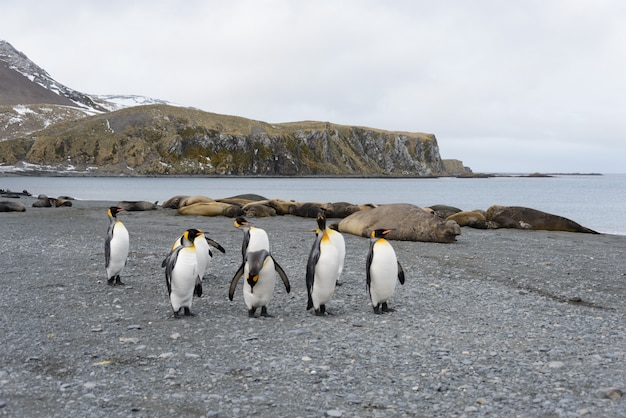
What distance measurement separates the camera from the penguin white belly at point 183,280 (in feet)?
24.2

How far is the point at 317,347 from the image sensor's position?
19.9ft

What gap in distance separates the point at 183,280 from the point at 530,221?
55.1ft

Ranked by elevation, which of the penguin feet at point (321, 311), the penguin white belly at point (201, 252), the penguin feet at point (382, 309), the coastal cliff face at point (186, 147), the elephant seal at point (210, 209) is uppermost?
the coastal cliff face at point (186, 147)

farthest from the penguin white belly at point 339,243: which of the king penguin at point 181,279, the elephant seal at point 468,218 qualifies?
the elephant seal at point 468,218

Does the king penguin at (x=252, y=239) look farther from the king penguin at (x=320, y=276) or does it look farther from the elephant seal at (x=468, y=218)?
the elephant seal at (x=468, y=218)

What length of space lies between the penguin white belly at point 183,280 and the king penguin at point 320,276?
61.4 inches

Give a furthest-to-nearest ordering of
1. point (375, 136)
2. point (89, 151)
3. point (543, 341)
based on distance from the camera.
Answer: point (375, 136), point (89, 151), point (543, 341)

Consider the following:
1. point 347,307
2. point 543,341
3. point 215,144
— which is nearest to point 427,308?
point 347,307

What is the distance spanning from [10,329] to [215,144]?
12521 centimetres

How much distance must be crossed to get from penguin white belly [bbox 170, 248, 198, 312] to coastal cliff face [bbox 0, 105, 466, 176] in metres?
117

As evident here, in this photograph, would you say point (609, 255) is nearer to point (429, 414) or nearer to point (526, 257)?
point (526, 257)

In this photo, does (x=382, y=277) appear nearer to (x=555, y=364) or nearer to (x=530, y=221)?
(x=555, y=364)

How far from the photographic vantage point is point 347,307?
821 cm

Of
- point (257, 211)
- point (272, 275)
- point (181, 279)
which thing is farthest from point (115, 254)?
point (257, 211)
